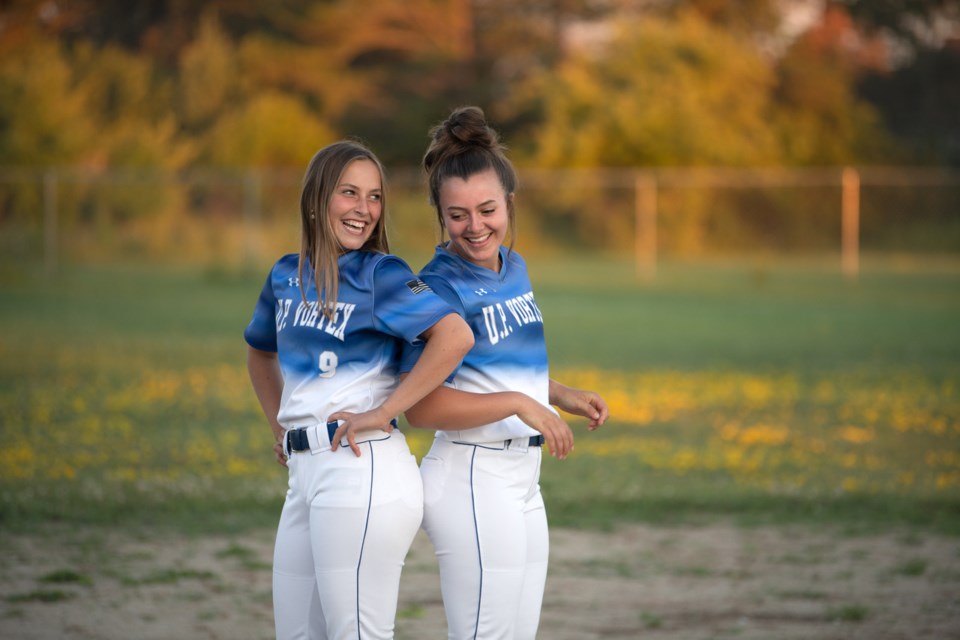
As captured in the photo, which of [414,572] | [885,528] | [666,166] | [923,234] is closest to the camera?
[414,572]

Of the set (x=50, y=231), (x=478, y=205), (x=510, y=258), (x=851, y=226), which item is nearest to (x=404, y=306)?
(x=478, y=205)

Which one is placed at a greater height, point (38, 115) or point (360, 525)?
point (38, 115)

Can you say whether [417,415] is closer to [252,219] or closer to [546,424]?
[546,424]

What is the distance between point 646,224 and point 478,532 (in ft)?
83.4

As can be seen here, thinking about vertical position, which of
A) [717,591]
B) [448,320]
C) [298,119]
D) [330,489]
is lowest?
[717,591]

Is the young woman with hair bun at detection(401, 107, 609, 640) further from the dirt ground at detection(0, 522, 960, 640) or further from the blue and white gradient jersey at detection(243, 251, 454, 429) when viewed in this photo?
the dirt ground at detection(0, 522, 960, 640)

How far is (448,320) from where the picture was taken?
10.3 feet

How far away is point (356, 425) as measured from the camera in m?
3.12

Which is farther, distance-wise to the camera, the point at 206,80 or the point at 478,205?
the point at 206,80

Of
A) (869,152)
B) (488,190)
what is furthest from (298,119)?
(488,190)

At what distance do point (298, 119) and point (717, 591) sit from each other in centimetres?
3125

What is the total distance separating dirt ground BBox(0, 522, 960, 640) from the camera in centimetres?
501

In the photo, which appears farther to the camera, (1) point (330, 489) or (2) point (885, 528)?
(2) point (885, 528)

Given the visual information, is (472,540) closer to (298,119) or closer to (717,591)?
(717,591)
